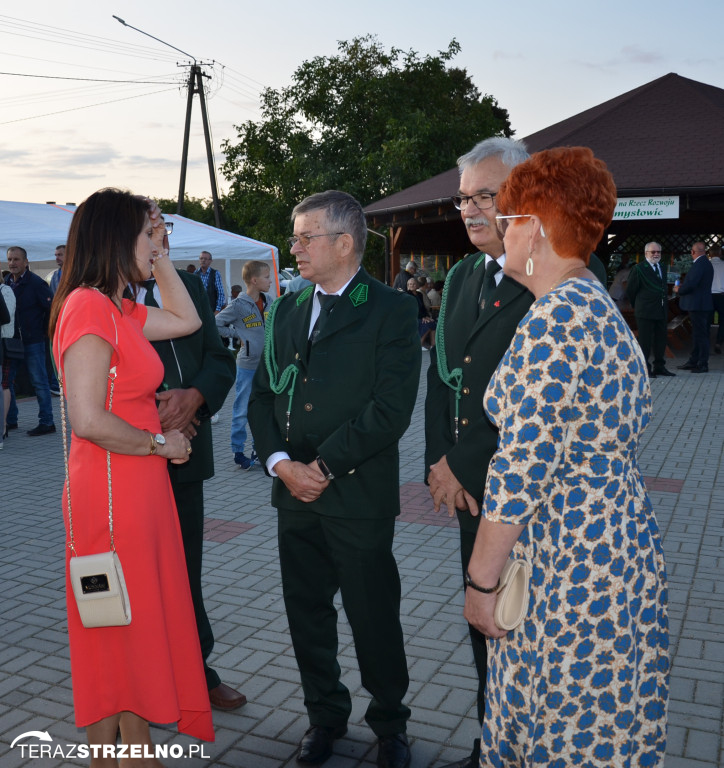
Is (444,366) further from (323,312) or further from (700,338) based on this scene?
(700,338)

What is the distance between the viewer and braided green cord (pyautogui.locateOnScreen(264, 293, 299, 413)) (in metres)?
3.18

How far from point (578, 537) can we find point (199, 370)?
2040 millimetres

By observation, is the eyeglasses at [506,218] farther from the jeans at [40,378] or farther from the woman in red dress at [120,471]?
the jeans at [40,378]

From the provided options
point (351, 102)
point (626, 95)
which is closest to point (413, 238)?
point (626, 95)

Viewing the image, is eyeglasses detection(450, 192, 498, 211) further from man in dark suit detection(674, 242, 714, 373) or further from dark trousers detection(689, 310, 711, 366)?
dark trousers detection(689, 310, 711, 366)

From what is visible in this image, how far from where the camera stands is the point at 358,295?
10.3 ft

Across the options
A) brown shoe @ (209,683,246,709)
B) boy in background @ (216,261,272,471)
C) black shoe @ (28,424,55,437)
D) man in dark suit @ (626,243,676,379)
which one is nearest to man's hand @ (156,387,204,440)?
brown shoe @ (209,683,246,709)

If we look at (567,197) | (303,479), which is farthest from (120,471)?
(567,197)

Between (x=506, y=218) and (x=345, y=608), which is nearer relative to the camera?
(x=506, y=218)

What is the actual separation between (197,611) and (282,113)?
3728 centimetres

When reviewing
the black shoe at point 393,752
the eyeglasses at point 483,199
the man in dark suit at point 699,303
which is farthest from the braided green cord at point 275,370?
the man in dark suit at point 699,303

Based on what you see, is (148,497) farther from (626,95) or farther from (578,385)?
(626,95)

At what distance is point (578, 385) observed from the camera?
199cm

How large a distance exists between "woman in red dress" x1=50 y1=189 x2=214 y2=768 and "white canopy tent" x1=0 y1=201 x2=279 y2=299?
937 cm
